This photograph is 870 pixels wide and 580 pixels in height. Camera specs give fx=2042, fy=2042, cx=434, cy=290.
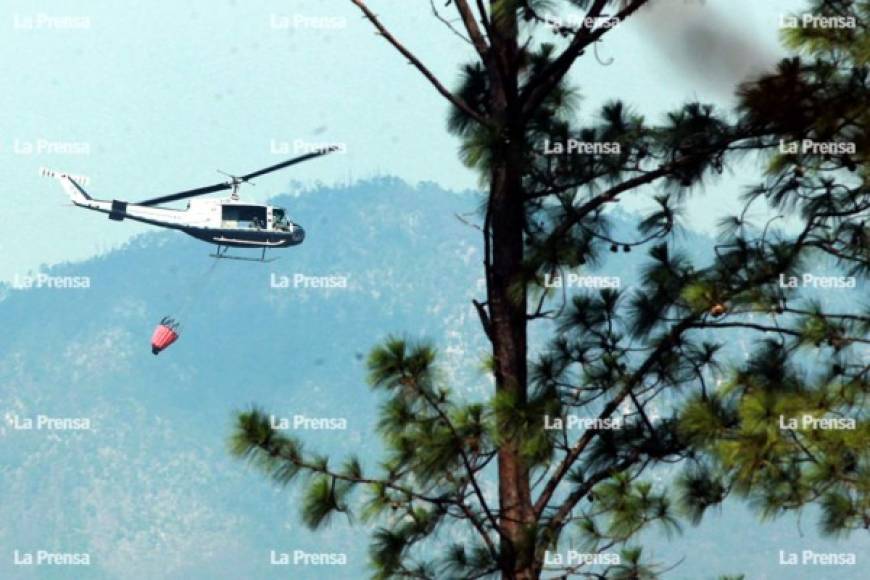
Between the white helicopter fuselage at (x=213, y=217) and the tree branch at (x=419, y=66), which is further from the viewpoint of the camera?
the white helicopter fuselage at (x=213, y=217)

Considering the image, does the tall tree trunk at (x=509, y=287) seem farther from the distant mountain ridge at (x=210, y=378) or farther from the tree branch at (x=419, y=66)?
the distant mountain ridge at (x=210, y=378)

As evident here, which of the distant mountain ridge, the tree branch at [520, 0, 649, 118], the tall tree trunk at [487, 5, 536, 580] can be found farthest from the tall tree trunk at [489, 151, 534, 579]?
the distant mountain ridge

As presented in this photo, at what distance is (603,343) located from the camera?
685 centimetres

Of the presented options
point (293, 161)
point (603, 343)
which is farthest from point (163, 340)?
point (603, 343)

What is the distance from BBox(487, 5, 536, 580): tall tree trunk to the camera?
637 centimetres

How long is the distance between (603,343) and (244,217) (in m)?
12.8

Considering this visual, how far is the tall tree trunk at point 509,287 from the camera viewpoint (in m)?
6.37

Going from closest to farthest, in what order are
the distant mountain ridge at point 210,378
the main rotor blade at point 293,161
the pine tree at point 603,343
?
1. the pine tree at point 603,343
2. the main rotor blade at point 293,161
3. the distant mountain ridge at point 210,378

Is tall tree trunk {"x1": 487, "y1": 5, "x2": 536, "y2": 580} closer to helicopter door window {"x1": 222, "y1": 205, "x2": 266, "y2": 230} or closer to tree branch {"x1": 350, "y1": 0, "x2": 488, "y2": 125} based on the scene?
tree branch {"x1": 350, "y1": 0, "x2": 488, "y2": 125}

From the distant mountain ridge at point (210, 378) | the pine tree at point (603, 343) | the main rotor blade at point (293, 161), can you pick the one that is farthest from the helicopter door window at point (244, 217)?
the distant mountain ridge at point (210, 378)

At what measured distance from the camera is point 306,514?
21.6 ft

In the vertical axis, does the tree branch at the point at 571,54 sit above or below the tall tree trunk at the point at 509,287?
above

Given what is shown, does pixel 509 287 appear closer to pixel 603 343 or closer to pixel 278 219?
pixel 603 343

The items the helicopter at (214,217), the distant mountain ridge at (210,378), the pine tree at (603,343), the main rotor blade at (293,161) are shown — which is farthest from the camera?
the distant mountain ridge at (210,378)
